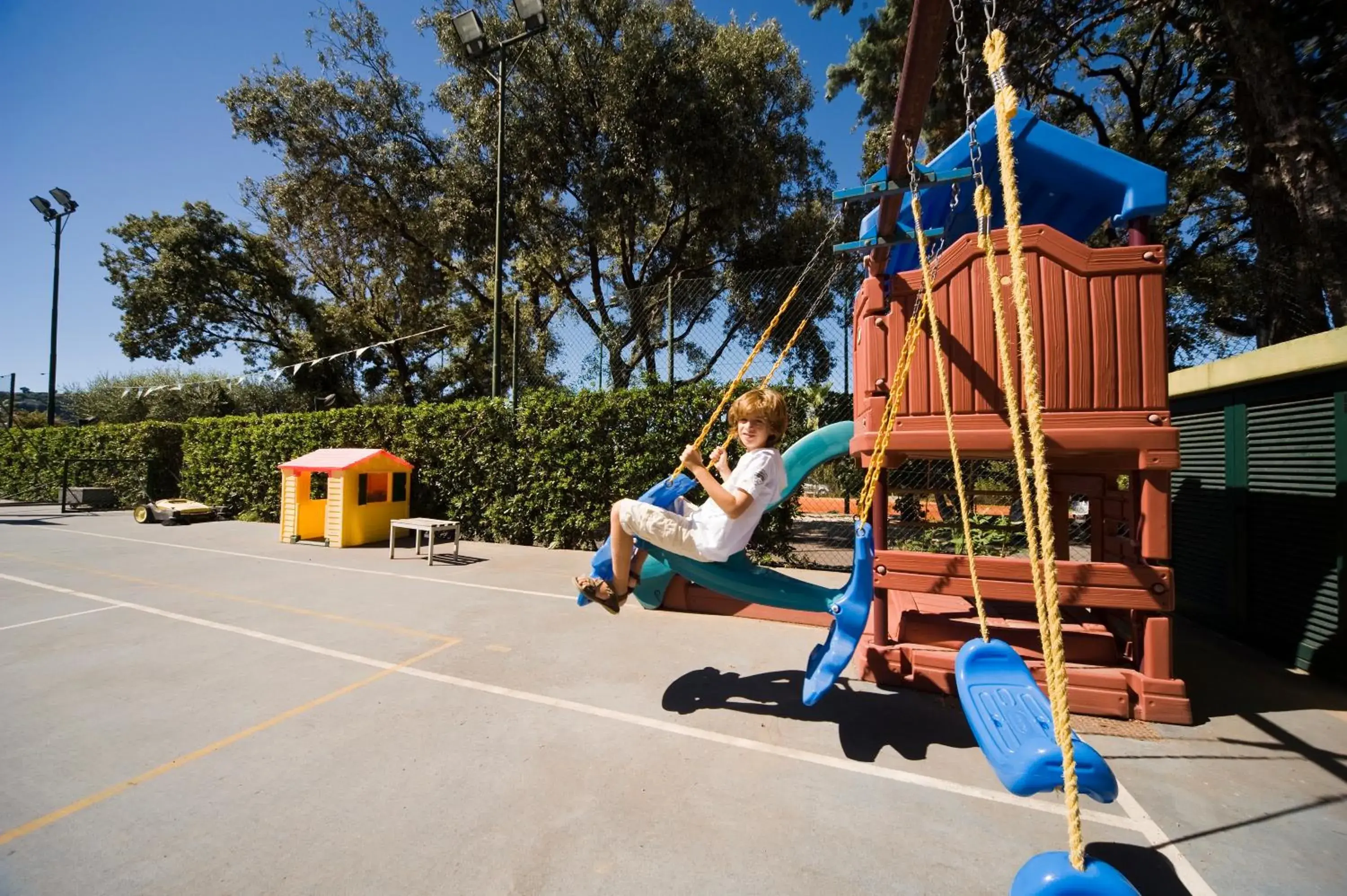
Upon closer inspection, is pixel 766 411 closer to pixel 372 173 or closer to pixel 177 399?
pixel 372 173

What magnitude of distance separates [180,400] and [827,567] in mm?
38036

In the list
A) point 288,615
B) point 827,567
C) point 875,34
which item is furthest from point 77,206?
point 827,567

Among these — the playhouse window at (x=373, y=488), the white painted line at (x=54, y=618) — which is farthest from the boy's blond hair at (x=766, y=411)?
the playhouse window at (x=373, y=488)

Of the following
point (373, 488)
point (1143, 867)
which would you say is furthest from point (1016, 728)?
point (373, 488)

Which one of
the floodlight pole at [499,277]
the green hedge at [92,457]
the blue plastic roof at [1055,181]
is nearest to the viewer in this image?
the blue plastic roof at [1055,181]

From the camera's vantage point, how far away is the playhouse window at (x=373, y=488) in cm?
1027

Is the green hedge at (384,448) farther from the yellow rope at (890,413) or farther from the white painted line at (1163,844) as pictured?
the white painted line at (1163,844)

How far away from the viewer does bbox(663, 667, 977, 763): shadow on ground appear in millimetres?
3088

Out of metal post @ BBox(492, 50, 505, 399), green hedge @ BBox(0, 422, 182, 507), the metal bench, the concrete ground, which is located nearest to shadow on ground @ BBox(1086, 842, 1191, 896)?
the concrete ground

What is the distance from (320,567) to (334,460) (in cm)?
274

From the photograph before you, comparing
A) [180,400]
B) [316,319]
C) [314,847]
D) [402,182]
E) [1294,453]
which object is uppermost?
[402,182]

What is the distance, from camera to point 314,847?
85.6 inches

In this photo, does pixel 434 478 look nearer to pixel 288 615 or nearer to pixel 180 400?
pixel 288 615

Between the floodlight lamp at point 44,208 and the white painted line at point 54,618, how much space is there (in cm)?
2282
